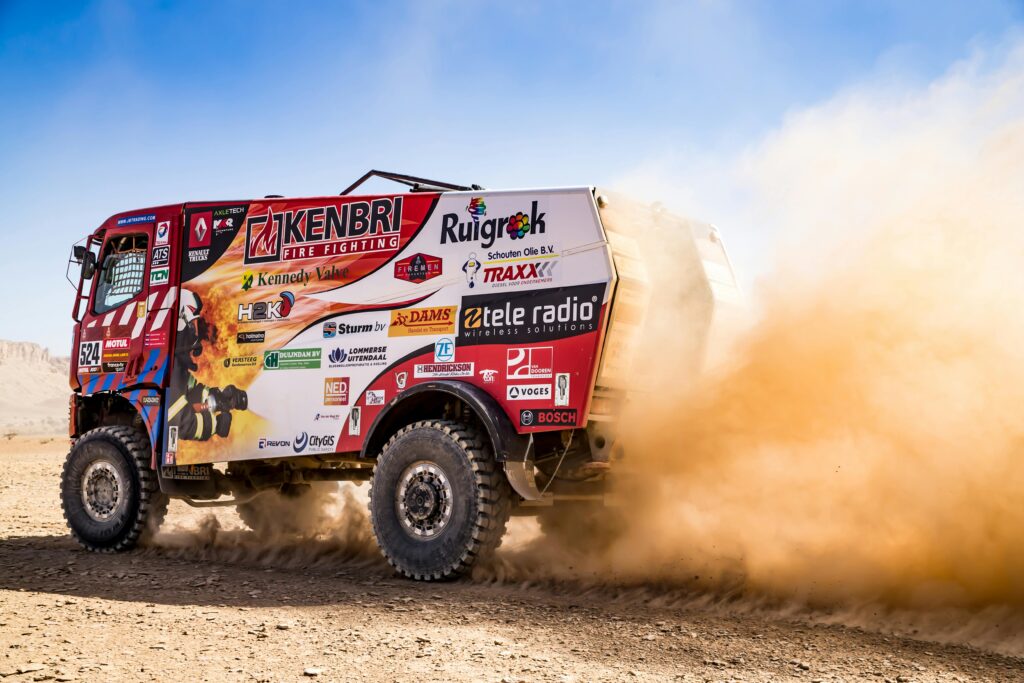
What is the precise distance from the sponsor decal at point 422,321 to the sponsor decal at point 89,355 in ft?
12.9

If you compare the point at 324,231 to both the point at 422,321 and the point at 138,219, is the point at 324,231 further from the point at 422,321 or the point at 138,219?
the point at 138,219

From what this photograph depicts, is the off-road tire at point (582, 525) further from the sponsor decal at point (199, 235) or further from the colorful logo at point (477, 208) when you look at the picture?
the sponsor decal at point (199, 235)

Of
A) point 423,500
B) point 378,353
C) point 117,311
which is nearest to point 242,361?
point 378,353

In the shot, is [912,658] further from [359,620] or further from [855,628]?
[359,620]

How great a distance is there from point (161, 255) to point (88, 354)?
1.51m

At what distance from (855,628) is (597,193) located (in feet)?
11.8

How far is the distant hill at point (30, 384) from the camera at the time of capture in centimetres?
8681

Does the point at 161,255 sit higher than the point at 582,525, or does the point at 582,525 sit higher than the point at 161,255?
the point at 161,255

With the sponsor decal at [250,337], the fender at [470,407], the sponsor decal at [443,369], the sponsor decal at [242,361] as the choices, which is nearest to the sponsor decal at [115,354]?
the sponsor decal at [242,361]

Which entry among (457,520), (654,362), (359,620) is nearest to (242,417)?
(457,520)

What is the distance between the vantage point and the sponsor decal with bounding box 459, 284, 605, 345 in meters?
7.09

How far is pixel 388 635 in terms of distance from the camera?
569 cm

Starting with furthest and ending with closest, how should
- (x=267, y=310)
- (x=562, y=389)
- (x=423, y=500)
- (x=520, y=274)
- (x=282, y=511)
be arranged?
(x=282, y=511)
(x=267, y=310)
(x=423, y=500)
(x=520, y=274)
(x=562, y=389)

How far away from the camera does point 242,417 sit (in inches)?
348
